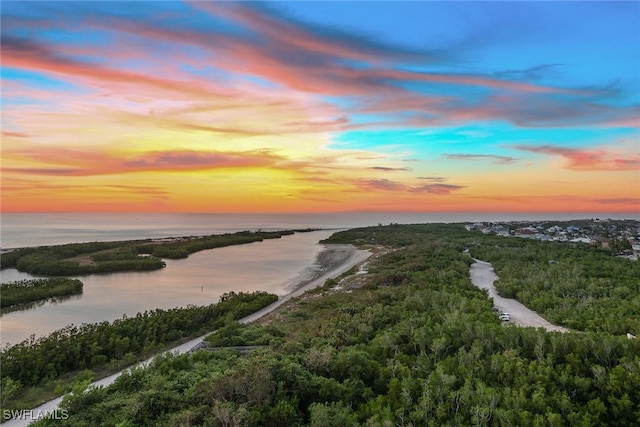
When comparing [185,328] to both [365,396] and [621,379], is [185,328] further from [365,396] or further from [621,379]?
[621,379]

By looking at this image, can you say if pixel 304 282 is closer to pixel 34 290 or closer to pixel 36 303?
pixel 36 303

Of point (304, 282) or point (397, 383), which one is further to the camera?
point (304, 282)

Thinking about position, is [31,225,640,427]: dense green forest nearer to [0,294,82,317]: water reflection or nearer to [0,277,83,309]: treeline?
[0,294,82,317]: water reflection

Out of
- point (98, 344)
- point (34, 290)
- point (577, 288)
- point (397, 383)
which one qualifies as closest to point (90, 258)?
point (34, 290)

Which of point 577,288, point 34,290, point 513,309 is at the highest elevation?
point 577,288

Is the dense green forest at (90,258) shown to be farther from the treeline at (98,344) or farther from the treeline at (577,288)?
the treeline at (577,288)

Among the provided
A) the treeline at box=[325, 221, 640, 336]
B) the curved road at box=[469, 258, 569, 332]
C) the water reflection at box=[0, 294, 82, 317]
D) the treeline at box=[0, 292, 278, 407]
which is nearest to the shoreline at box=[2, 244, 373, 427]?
the treeline at box=[0, 292, 278, 407]

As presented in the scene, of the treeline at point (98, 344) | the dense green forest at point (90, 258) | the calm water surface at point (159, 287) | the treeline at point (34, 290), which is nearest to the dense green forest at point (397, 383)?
the treeline at point (98, 344)
